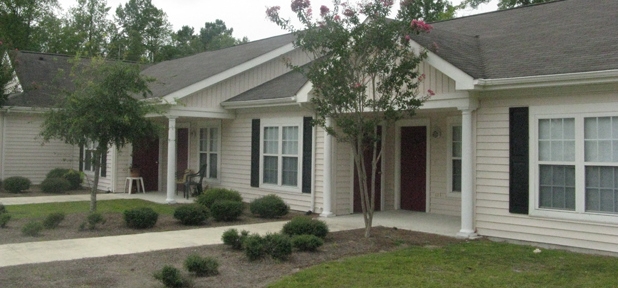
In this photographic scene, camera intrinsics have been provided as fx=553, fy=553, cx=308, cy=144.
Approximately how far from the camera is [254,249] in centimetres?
745

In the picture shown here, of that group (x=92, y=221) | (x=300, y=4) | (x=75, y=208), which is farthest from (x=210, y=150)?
(x=300, y=4)

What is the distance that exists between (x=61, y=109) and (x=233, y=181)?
18.6 ft

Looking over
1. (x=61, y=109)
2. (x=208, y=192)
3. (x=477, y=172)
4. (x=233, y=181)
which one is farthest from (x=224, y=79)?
(x=477, y=172)

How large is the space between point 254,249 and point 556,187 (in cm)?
486

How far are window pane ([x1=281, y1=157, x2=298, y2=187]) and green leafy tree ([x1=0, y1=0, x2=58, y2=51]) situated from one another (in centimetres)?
2375

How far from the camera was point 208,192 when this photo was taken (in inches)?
495

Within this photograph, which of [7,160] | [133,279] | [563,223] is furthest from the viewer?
[7,160]

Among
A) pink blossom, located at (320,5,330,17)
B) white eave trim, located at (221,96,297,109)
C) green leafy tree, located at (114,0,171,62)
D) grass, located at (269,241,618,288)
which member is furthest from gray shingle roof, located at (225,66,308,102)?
green leafy tree, located at (114,0,171,62)

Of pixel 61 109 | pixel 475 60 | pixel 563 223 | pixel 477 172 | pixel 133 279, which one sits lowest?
pixel 133 279

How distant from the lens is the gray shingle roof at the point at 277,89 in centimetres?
1382

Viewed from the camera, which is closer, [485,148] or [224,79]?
[485,148]

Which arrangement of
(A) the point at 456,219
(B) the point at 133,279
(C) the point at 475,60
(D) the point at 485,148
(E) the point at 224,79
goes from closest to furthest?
1. (B) the point at 133,279
2. (D) the point at 485,148
3. (C) the point at 475,60
4. (A) the point at 456,219
5. (E) the point at 224,79

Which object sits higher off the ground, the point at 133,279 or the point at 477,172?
the point at 477,172

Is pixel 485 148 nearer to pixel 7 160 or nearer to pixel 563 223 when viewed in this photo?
pixel 563 223
